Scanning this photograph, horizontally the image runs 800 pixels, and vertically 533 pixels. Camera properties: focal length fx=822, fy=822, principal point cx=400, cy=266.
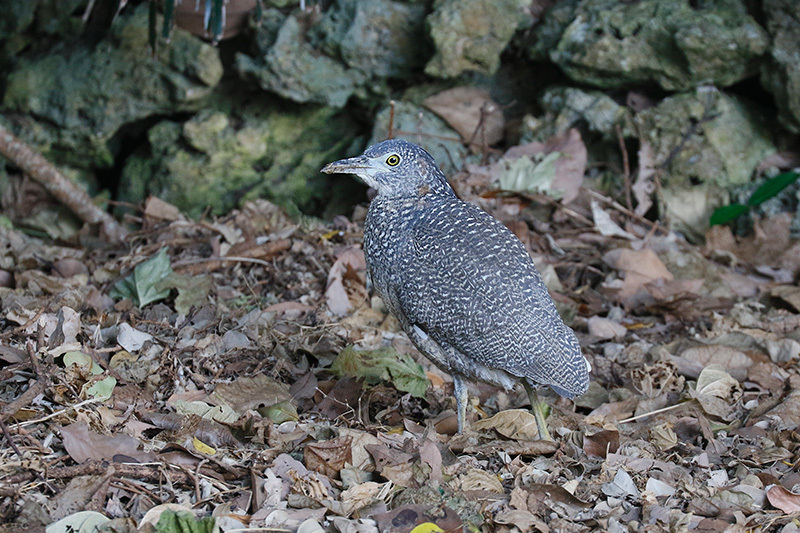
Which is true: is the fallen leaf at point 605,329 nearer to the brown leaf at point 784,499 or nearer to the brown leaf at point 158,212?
the brown leaf at point 784,499

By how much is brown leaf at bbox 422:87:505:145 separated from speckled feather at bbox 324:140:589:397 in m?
2.71

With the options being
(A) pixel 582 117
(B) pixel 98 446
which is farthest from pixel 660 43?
(B) pixel 98 446

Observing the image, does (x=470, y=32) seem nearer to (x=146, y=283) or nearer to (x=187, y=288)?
(x=187, y=288)

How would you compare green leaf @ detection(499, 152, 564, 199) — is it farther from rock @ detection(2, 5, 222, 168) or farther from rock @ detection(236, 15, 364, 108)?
rock @ detection(2, 5, 222, 168)

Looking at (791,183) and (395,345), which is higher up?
(791,183)

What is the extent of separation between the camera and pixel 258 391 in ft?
13.2

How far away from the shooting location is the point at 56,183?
6102 mm

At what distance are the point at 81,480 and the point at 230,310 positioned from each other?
6.50ft

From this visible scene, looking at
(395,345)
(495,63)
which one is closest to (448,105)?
(495,63)

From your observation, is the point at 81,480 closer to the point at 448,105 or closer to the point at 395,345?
the point at 395,345

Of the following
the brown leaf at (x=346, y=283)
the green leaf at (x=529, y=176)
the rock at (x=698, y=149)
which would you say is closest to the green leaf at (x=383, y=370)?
the brown leaf at (x=346, y=283)

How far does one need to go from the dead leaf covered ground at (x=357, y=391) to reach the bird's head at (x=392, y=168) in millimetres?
907

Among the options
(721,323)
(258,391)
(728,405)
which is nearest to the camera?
(258,391)

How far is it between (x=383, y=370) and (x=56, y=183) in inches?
128
